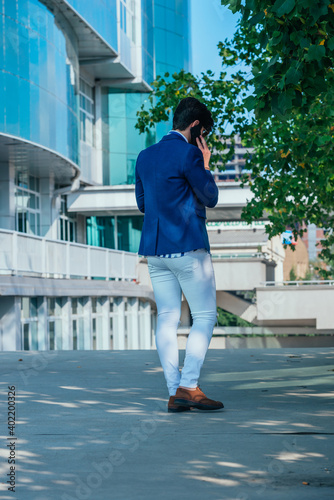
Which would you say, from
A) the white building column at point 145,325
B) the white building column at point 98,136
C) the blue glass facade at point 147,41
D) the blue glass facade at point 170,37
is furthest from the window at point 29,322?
the blue glass facade at point 170,37

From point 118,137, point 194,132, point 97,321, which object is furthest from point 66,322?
point 118,137

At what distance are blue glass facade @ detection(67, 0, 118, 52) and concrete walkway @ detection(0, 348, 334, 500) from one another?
91.0 feet

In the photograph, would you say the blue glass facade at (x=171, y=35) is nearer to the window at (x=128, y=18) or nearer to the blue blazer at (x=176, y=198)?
the window at (x=128, y=18)

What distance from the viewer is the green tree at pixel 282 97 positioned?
5523 millimetres

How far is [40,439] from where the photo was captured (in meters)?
4.47

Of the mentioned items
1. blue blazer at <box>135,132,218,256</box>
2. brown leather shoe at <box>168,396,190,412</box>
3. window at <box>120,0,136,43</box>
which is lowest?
brown leather shoe at <box>168,396,190,412</box>

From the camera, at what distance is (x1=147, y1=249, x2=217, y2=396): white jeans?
5.43 m

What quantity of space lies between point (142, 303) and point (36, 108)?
10889 mm

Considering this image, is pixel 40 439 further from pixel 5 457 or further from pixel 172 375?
pixel 172 375

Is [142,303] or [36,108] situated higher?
[36,108]

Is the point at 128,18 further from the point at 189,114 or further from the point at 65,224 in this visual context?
the point at 189,114

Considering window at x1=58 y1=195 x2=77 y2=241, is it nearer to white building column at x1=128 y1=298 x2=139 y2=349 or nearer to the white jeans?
white building column at x1=128 y1=298 x2=139 y2=349

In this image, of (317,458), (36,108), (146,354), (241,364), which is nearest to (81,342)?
(36,108)

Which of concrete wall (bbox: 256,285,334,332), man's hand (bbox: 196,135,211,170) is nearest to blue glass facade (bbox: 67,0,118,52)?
concrete wall (bbox: 256,285,334,332)
